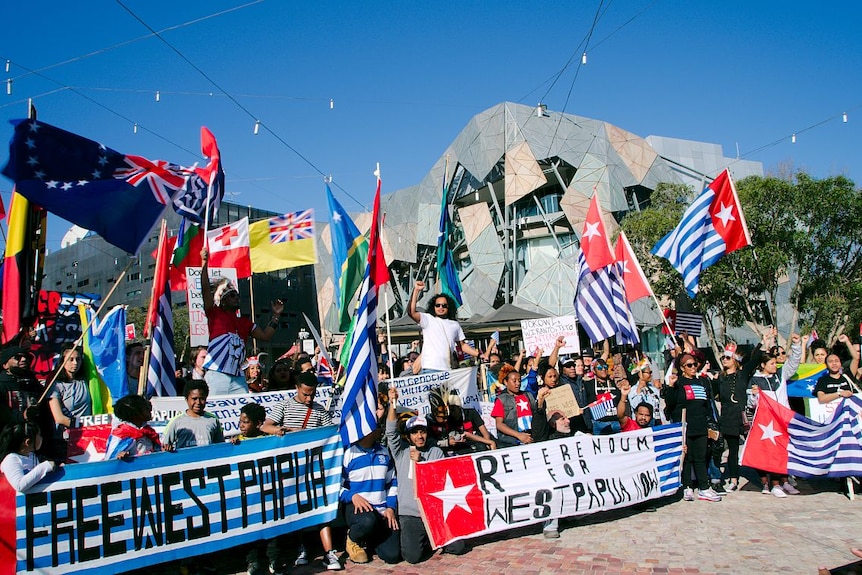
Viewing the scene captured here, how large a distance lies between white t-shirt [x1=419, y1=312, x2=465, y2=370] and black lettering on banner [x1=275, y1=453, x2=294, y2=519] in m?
2.09

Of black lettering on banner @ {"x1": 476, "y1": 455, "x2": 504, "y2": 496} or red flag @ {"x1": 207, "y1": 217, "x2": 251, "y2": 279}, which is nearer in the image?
black lettering on banner @ {"x1": 476, "y1": 455, "x2": 504, "y2": 496}

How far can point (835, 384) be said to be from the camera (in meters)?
8.52

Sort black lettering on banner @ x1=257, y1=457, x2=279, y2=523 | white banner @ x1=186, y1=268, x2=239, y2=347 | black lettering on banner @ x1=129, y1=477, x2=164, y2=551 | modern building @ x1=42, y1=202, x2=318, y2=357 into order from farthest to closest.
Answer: modern building @ x1=42, y1=202, x2=318, y2=357 < white banner @ x1=186, y1=268, x2=239, y2=347 < black lettering on banner @ x1=257, y1=457, x2=279, y2=523 < black lettering on banner @ x1=129, y1=477, x2=164, y2=551

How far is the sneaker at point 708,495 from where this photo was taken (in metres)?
7.92

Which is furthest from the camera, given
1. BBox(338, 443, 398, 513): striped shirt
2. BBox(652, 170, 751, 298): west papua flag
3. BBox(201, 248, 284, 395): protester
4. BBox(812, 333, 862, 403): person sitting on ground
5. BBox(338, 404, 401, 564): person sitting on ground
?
BBox(652, 170, 751, 298): west papua flag

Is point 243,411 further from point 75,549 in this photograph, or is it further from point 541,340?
point 541,340

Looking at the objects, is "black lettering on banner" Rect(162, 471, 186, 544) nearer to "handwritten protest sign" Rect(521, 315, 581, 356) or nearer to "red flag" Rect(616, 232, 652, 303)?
"red flag" Rect(616, 232, 652, 303)

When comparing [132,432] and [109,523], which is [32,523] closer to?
[109,523]

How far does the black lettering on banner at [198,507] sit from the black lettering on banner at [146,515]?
22 cm

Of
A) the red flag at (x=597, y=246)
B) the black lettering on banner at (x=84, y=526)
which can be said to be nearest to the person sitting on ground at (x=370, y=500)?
the black lettering on banner at (x=84, y=526)

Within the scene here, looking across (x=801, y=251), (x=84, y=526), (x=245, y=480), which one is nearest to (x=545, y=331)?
(x=245, y=480)

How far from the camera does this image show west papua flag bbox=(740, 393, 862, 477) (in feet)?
26.6

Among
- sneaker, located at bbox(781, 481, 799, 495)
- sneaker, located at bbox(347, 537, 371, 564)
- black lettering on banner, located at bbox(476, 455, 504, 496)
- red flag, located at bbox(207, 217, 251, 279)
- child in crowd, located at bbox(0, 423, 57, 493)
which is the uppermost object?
red flag, located at bbox(207, 217, 251, 279)

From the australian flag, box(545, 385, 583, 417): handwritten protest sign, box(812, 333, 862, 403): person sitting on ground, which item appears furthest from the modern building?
box(812, 333, 862, 403): person sitting on ground
